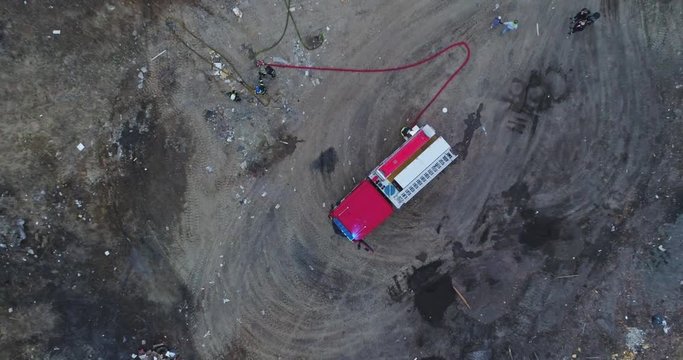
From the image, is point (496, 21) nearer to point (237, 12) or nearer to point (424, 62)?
point (424, 62)

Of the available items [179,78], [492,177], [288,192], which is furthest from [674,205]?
[179,78]

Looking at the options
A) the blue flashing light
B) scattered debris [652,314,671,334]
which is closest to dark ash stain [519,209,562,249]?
scattered debris [652,314,671,334]

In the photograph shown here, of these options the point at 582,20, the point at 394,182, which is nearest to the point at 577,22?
the point at 582,20

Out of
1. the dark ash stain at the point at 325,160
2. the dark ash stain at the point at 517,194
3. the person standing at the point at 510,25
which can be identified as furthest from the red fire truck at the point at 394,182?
the person standing at the point at 510,25

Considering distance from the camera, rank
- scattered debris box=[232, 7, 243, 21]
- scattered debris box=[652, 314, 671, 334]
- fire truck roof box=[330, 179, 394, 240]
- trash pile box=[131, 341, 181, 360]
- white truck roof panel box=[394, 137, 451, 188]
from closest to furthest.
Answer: white truck roof panel box=[394, 137, 451, 188] → fire truck roof box=[330, 179, 394, 240] → scattered debris box=[232, 7, 243, 21] → trash pile box=[131, 341, 181, 360] → scattered debris box=[652, 314, 671, 334]

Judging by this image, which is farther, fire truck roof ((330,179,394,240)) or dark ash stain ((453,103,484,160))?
dark ash stain ((453,103,484,160))

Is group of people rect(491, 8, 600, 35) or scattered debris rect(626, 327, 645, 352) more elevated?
group of people rect(491, 8, 600, 35)

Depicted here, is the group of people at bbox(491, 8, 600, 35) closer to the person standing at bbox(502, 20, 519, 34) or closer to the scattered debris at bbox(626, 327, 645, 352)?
the person standing at bbox(502, 20, 519, 34)
